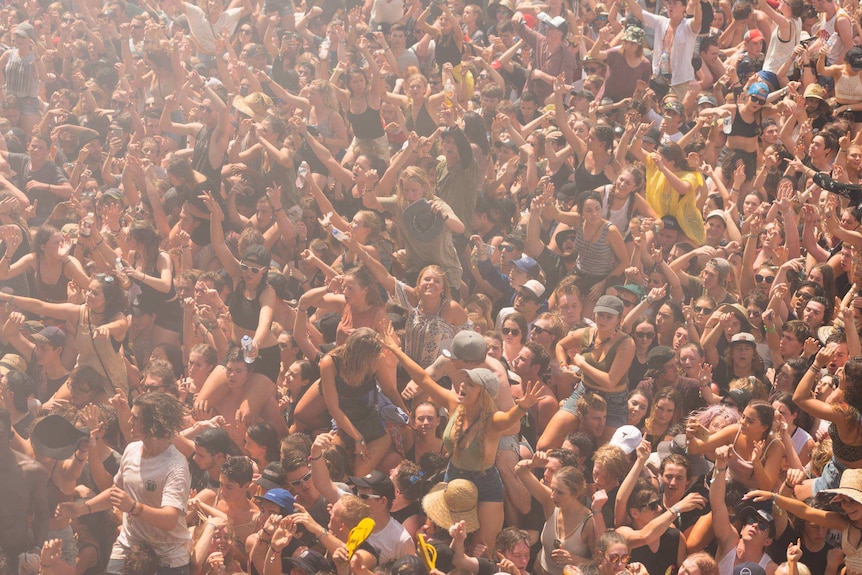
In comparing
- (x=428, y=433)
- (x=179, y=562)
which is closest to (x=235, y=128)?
A: (x=428, y=433)

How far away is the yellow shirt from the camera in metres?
8.74

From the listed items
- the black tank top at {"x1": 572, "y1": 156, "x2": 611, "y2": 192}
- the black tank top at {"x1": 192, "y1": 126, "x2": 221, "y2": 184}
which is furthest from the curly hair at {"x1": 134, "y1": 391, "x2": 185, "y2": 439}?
the black tank top at {"x1": 572, "y1": 156, "x2": 611, "y2": 192}

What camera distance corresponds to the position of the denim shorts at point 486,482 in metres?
6.31

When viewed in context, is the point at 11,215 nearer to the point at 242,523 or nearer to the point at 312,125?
the point at 312,125

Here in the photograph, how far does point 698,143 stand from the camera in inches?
374

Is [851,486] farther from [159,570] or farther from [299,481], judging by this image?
[159,570]

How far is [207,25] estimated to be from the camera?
12594 millimetres

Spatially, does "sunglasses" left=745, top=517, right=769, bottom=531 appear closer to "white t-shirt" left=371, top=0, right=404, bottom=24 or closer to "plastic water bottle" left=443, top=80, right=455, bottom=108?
"plastic water bottle" left=443, top=80, right=455, bottom=108

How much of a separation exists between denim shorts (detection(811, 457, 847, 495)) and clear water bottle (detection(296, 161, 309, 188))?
4830mm

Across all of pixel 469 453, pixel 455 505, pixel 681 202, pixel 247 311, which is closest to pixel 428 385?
pixel 469 453

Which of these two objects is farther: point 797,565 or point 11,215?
point 11,215

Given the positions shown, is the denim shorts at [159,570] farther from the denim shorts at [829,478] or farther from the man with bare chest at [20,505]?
the denim shorts at [829,478]

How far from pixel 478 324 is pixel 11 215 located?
4.19 meters

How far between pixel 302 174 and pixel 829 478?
499 centimetres
